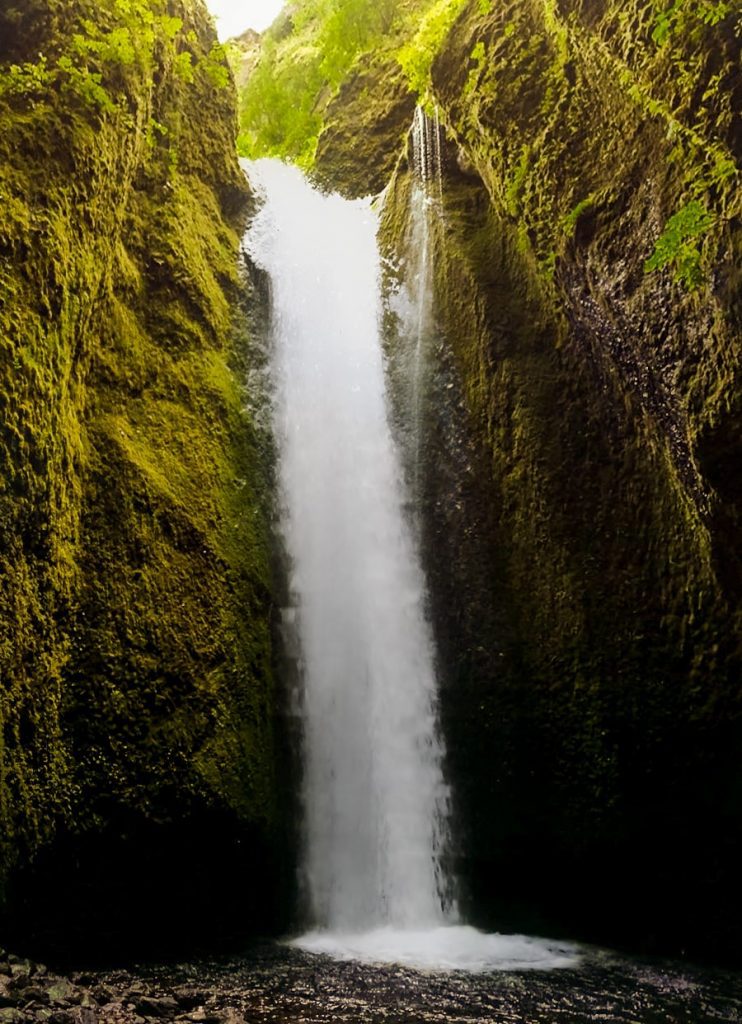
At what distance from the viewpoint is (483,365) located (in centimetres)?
604

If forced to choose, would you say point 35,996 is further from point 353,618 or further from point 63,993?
point 353,618

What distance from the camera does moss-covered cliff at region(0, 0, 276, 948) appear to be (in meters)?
3.68

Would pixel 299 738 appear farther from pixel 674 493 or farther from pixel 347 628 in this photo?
pixel 674 493

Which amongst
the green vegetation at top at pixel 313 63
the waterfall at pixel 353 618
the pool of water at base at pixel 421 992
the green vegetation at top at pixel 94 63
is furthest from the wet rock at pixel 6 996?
the green vegetation at top at pixel 313 63

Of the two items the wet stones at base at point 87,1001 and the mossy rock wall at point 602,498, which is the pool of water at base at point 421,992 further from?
the mossy rock wall at point 602,498

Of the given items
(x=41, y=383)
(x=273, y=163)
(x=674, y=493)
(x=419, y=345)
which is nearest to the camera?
(x=41, y=383)

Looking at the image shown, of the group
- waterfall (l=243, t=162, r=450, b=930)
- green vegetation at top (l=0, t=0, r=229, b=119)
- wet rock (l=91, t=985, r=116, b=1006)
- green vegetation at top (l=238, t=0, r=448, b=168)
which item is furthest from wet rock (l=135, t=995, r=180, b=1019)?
green vegetation at top (l=238, t=0, r=448, b=168)

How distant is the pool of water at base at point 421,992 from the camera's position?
3.12 metres

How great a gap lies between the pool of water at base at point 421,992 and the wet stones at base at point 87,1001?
0.8 inches

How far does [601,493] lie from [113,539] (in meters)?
3.55

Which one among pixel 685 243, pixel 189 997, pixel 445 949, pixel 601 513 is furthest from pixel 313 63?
pixel 189 997

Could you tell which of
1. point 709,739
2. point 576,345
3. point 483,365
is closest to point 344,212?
point 483,365

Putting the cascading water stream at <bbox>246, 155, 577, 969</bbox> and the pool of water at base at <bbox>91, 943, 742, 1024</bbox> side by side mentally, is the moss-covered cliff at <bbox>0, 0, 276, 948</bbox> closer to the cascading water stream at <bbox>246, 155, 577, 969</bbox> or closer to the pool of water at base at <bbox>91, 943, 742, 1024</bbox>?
the cascading water stream at <bbox>246, 155, 577, 969</bbox>

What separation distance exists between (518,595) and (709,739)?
1.60 meters
